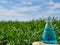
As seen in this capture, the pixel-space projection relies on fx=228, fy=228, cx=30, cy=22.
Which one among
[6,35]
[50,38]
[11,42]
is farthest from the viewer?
[6,35]

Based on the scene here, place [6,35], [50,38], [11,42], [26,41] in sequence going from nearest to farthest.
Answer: [50,38], [26,41], [11,42], [6,35]

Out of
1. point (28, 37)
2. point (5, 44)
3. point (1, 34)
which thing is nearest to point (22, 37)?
point (28, 37)

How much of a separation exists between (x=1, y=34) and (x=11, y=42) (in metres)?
0.60

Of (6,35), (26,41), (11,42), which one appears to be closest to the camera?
(26,41)

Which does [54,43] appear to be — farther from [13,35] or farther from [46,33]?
[13,35]

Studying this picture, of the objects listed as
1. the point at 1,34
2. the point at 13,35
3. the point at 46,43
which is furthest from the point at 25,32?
the point at 46,43

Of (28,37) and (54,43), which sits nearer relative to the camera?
(54,43)

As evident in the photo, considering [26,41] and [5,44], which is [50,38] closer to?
[26,41]

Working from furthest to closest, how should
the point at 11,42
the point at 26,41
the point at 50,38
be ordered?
1. the point at 11,42
2. the point at 26,41
3. the point at 50,38

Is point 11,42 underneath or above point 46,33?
underneath

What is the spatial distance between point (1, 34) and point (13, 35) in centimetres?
48

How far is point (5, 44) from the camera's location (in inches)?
175

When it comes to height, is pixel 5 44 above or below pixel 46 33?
below

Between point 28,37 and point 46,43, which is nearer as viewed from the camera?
point 46,43
